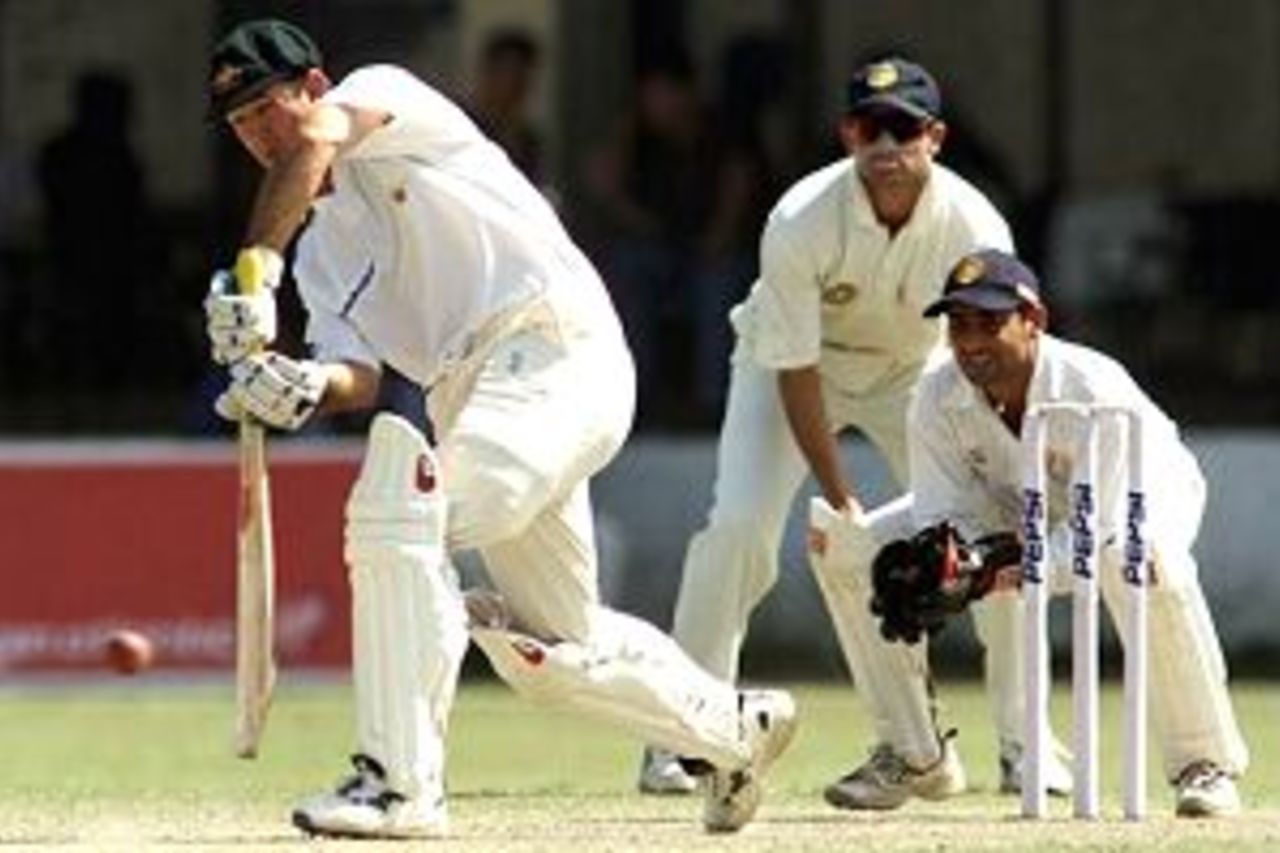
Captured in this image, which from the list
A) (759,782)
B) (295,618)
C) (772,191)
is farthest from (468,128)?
(772,191)

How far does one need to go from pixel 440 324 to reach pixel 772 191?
8793 mm

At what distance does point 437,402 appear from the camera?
31.8ft

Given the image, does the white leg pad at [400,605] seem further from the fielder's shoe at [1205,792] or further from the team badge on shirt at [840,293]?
the team badge on shirt at [840,293]

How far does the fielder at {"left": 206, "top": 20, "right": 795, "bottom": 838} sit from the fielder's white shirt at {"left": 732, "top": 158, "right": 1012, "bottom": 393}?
1398 millimetres

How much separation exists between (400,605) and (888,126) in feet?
7.05

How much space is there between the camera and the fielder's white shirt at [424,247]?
955 cm

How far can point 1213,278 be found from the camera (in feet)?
62.9

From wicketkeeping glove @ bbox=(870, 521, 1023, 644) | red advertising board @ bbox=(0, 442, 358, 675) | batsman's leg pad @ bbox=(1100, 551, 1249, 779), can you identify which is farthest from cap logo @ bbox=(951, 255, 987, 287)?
red advertising board @ bbox=(0, 442, 358, 675)

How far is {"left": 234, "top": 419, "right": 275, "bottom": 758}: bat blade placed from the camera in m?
9.48

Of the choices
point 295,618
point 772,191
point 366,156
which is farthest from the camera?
point 772,191

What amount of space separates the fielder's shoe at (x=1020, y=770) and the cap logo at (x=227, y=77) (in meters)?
2.49

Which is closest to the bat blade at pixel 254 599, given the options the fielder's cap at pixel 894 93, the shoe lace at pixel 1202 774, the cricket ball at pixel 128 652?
the fielder's cap at pixel 894 93

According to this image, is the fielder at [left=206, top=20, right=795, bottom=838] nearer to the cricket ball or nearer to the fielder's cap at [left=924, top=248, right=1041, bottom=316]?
the fielder's cap at [left=924, top=248, right=1041, bottom=316]

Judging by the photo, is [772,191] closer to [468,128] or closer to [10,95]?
[10,95]
